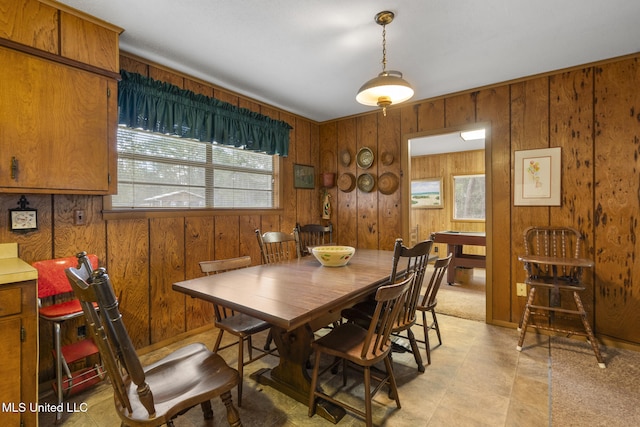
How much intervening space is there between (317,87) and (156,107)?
1571 mm

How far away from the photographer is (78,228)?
2.21 m

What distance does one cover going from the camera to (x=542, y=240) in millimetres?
2902

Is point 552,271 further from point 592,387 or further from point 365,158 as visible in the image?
point 365,158

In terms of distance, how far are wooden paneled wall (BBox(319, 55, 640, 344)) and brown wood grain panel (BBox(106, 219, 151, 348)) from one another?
3216mm

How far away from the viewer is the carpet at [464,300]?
341cm

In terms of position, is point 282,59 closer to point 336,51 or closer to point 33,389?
point 336,51

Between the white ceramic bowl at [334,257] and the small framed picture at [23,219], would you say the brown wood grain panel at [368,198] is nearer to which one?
the white ceramic bowl at [334,257]

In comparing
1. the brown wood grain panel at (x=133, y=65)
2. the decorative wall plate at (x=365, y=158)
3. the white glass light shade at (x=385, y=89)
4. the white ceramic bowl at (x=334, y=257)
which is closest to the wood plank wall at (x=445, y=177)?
the decorative wall plate at (x=365, y=158)

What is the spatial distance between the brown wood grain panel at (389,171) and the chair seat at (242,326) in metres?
2.29

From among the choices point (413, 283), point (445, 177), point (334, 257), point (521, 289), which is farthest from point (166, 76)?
point (445, 177)

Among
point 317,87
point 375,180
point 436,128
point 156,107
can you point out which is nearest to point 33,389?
point 156,107

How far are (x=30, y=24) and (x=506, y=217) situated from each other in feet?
13.2

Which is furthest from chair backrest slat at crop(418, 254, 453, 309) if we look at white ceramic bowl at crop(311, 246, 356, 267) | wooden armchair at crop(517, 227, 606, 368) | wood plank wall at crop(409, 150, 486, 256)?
wood plank wall at crop(409, 150, 486, 256)

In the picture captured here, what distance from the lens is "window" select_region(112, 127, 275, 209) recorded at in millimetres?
2562
